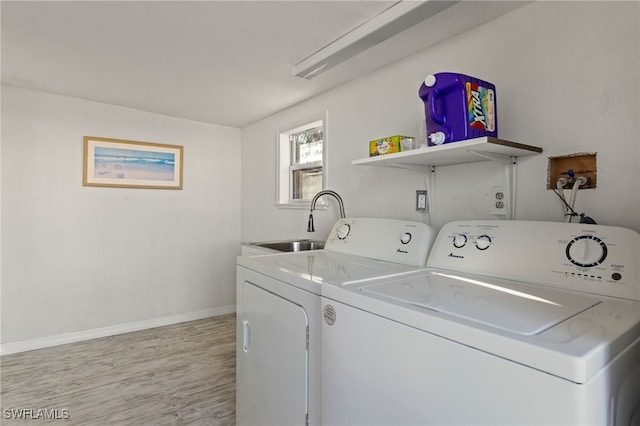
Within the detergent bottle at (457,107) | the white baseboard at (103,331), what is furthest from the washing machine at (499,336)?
the white baseboard at (103,331)

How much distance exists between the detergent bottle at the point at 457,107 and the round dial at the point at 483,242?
0.40 meters

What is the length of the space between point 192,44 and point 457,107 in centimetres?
151

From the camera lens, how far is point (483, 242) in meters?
1.28

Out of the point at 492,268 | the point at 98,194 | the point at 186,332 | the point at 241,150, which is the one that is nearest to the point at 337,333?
the point at 492,268

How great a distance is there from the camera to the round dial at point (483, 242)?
1.27m

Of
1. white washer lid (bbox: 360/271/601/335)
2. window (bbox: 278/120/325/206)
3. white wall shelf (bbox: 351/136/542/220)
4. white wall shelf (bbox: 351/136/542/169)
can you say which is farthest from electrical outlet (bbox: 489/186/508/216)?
window (bbox: 278/120/325/206)

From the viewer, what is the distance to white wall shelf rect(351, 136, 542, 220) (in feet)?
4.19

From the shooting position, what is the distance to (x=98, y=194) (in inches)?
122

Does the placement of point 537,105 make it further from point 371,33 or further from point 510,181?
point 371,33

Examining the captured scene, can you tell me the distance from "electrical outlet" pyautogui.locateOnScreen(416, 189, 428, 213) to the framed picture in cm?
264

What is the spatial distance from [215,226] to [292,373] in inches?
110

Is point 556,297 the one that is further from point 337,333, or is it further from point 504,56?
point 504,56

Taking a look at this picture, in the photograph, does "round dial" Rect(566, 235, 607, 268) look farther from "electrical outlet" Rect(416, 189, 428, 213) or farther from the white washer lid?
"electrical outlet" Rect(416, 189, 428, 213)

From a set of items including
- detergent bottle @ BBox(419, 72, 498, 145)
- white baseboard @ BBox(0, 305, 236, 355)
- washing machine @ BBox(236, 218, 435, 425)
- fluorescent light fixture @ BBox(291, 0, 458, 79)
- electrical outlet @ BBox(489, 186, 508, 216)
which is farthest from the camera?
white baseboard @ BBox(0, 305, 236, 355)
